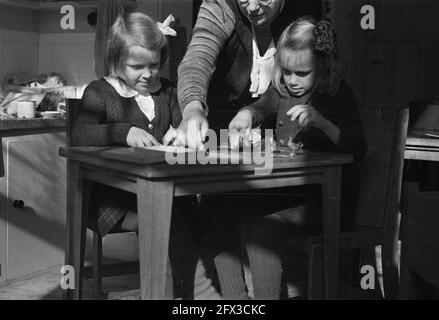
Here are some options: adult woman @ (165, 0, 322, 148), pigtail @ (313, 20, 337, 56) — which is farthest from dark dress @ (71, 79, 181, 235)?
pigtail @ (313, 20, 337, 56)

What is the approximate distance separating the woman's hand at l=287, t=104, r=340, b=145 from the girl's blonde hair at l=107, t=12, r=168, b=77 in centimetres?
42

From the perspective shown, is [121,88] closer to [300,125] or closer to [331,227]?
[300,125]

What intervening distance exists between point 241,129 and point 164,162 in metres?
0.36

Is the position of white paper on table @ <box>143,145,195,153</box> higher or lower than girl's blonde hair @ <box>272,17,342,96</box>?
lower

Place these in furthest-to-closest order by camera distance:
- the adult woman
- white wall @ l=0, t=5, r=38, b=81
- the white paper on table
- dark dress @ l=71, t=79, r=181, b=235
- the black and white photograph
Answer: white wall @ l=0, t=5, r=38, b=81, the adult woman, dark dress @ l=71, t=79, r=181, b=235, the black and white photograph, the white paper on table

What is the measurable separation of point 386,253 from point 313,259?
31 cm

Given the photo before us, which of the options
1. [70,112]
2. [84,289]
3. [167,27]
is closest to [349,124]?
[167,27]

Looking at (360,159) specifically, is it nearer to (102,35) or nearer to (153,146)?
(153,146)

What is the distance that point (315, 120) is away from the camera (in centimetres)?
181

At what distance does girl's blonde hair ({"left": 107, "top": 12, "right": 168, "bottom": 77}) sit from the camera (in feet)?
6.35

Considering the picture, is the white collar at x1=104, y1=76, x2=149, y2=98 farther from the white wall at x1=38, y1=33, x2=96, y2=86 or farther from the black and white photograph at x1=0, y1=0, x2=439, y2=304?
the white wall at x1=38, y1=33, x2=96, y2=86

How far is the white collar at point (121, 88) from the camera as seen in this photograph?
197cm

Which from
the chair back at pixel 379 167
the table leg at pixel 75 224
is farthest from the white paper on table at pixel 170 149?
the chair back at pixel 379 167

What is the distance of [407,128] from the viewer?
6.46 feet
